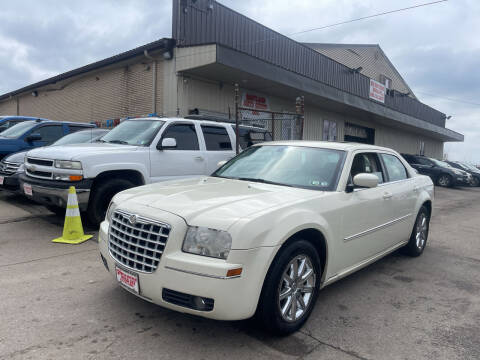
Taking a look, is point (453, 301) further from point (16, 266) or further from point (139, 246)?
point (16, 266)

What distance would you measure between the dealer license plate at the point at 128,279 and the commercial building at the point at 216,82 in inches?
278

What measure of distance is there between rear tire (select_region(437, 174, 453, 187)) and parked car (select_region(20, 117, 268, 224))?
15.8 m

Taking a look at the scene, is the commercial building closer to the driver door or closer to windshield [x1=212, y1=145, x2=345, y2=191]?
windshield [x1=212, y1=145, x2=345, y2=191]

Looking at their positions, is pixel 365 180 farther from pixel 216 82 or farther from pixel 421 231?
pixel 216 82

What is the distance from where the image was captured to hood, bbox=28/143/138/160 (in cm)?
519

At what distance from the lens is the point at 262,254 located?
8.20ft

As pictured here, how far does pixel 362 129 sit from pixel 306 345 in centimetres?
2105

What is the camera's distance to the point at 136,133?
20.4 ft

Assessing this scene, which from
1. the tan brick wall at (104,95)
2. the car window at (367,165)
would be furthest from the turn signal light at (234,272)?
the tan brick wall at (104,95)

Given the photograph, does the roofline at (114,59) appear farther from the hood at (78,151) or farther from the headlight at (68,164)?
the headlight at (68,164)

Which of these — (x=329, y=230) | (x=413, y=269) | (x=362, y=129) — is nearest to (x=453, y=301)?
(x=413, y=269)

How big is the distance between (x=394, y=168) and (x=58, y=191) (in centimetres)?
461

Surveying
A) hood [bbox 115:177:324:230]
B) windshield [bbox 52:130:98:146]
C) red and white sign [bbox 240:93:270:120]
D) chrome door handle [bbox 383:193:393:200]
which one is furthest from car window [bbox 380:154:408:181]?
red and white sign [bbox 240:93:270:120]

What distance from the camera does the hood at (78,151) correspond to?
17.0 feet
